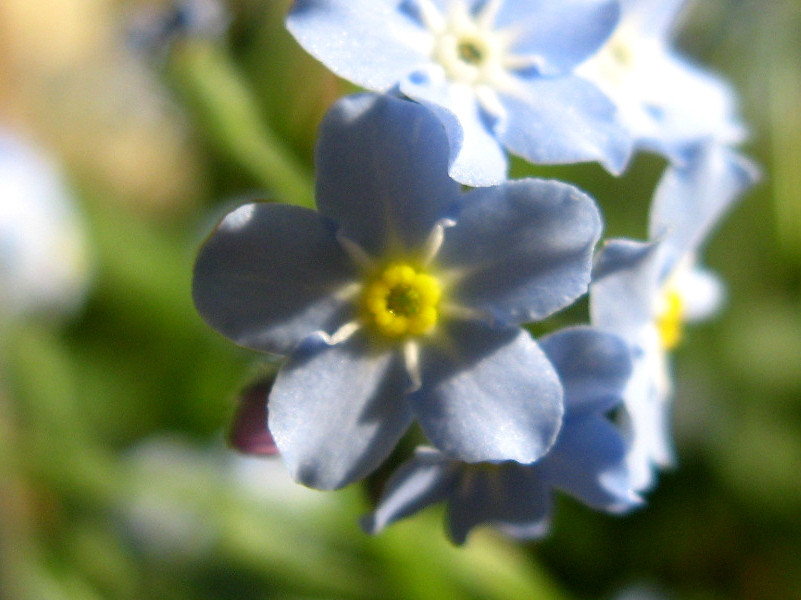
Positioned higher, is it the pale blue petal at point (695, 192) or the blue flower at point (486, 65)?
the blue flower at point (486, 65)

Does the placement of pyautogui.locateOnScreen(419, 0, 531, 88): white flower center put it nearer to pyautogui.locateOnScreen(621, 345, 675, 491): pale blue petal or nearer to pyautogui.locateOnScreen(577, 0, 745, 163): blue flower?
pyautogui.locateOnScreen(577, 0, 745, 163): blue flower

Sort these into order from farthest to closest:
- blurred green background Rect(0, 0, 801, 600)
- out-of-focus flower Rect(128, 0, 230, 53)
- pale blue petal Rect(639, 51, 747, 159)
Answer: blurred green background Rect(0, 0, 801, 600), out-of-focus flower Rect(128, 0, 230, 53), pale blue petal Rect(639, 51, 747, 159)

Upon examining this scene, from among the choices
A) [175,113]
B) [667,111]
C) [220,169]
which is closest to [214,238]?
[667,111]

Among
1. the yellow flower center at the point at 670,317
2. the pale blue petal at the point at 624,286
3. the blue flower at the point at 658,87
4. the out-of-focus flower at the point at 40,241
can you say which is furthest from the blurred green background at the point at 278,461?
the pale blue petal at the point at 624,286

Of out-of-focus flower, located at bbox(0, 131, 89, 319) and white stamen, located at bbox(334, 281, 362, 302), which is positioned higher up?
white stamen, located at bbox(334, 281, 362, 302)

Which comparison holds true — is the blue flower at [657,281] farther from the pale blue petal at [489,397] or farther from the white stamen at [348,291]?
the white stamen at [348,291]

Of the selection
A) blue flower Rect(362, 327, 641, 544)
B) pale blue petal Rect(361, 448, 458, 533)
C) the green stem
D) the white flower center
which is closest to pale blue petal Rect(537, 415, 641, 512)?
blue flower Rect(362, 327, 641, 544)

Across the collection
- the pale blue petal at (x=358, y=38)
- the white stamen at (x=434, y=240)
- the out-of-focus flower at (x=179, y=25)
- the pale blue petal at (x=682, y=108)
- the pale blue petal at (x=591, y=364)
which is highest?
the pale blue petal at (x=358, y=38)
